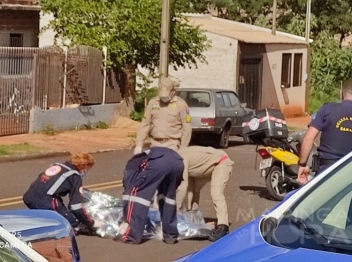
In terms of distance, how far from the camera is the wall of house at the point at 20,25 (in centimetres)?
2841

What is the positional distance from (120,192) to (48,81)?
9580 millimetres

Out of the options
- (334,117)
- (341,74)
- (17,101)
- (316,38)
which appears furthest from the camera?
(316,38)

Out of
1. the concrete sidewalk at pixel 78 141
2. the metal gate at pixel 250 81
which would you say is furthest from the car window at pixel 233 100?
the metal gate at pixel 250 81

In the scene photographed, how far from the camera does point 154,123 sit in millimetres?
9992

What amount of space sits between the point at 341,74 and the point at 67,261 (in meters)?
35.0

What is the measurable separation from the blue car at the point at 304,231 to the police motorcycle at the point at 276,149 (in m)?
7.69

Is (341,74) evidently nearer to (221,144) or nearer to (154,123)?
(221,144)

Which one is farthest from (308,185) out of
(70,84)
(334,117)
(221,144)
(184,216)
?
(70,84)

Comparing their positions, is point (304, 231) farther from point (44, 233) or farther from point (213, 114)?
point (213, 114)

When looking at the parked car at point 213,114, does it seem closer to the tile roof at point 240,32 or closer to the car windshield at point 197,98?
the car windshield at point 197,98

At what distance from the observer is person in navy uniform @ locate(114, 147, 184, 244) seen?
29.7ft

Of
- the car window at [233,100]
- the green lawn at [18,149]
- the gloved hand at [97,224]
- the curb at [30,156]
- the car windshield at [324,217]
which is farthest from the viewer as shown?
the car window at [233,100]

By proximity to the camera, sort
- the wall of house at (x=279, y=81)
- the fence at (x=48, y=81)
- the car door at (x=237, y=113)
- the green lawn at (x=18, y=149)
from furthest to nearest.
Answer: the wall of house at (x=279, y=81)
the car door at (x=237, y=113)
the fence at (x=48, y=81)
the green lawn at (x=18, y=149)

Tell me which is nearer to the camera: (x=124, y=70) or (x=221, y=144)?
(x=221, y=144)
